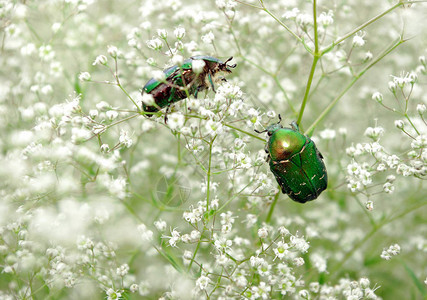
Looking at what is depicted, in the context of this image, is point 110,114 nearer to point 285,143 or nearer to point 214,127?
point 214,127

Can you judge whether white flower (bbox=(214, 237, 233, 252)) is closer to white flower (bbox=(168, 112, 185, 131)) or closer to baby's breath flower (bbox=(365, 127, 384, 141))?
white flower (bbox=(168, 112, 185, 131))

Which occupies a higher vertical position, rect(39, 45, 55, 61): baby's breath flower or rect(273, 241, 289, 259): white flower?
rect(39, 45, 55, 61): baby's breath flower

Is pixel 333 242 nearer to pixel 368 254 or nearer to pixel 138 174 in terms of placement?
pixel 368 254

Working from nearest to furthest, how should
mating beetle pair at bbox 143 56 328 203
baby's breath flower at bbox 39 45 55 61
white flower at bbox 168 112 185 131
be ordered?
white flower at bbox 168 112 185 131, mating beetle pair at bbox 143 56 328 203, baby's breath flower at bbox 39 45 55 61

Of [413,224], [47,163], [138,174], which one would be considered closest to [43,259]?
[47,163]

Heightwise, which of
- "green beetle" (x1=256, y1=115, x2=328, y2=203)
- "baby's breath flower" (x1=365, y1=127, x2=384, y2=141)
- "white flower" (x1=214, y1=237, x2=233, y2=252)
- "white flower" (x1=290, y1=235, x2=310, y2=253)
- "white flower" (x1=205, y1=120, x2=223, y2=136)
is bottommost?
→ "white flower" (x1=214, y1=237, x2=233, y2=252)

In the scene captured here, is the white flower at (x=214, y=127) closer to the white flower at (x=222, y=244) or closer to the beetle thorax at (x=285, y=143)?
the beetle thorax at (x=285, y=143)

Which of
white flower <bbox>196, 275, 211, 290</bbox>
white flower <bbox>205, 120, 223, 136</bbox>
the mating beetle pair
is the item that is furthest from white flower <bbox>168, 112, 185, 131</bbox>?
white flower <bbox>196, 275, 211, 290</bbox>
